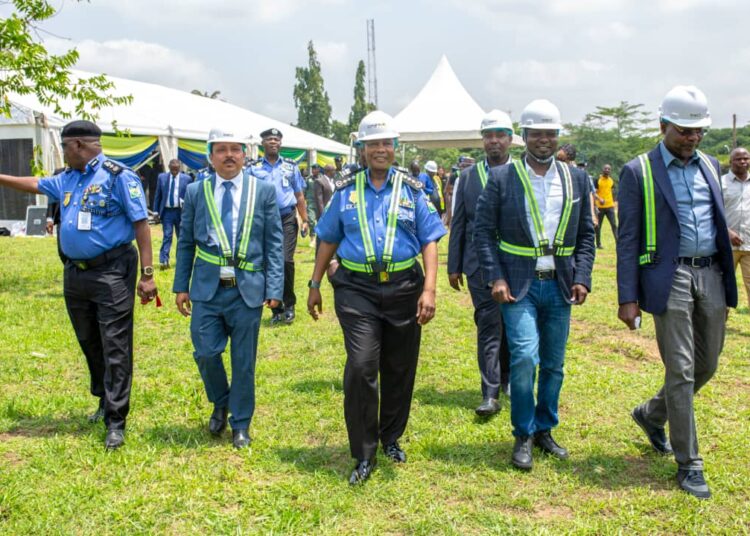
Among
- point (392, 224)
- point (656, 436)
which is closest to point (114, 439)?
point (392, 224)

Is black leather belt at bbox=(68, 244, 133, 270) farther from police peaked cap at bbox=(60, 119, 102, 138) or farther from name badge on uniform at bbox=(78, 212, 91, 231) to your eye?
police peaked cap at bbox=(60, 119, 102, 138)

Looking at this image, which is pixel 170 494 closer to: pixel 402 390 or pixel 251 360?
pixel 251 360

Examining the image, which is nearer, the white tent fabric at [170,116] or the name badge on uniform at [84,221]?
the name badge on uniform at [84,221]

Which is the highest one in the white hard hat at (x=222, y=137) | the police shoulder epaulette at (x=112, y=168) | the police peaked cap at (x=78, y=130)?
the police peaked cap at (x=78, y=130)

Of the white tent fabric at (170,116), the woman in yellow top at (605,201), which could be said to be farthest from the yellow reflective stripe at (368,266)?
the white tent fabric at (170,116)

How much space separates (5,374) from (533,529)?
16.0 ft

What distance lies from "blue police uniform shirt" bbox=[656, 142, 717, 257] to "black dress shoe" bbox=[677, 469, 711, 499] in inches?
46.7

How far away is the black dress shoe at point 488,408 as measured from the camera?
5.06 m

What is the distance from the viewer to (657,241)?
3.88m

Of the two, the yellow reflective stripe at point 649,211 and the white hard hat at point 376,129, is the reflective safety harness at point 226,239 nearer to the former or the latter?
the white hard hat at point 376,129

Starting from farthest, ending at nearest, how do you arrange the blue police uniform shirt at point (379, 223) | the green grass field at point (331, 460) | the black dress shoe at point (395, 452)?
the black dress shoe at point (395, 452)
the blue police uniform shirt at point (379, 223)
the green grass field at point (331, 460)

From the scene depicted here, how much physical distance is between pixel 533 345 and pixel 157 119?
67.6ft

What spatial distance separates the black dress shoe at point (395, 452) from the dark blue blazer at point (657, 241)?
1.60m

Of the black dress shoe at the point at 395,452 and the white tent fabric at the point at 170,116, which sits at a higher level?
the white tent fabric at the point at 170,116
